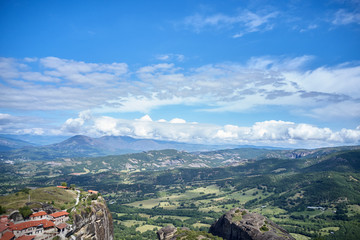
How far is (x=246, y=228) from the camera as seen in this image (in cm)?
10950

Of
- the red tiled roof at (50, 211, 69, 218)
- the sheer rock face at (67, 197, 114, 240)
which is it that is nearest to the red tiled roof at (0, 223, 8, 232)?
the red tiled roof at (50, 211, 69, 218)

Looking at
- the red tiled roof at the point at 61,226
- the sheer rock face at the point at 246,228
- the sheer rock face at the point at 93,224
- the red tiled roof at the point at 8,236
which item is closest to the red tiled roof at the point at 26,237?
the red tiled roof at the point at 8,236

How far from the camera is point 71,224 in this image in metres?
97.6

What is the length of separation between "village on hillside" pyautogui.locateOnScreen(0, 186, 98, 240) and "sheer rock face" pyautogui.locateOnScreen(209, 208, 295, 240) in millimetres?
79149

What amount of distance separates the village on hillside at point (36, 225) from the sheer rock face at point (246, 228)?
260 ft

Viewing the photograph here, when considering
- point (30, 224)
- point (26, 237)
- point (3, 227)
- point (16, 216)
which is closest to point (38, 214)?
point (16, 216)

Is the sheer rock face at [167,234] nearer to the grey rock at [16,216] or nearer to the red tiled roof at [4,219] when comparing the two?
the grey rock at [16,216]

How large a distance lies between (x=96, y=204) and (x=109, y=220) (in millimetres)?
15849

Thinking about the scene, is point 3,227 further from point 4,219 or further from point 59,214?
point 59,214

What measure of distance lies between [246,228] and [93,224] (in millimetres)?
76128

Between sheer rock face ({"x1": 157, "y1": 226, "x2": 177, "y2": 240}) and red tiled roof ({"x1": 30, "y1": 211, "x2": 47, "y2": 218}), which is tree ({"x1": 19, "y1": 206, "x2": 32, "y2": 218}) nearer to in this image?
red tiled roof ({"x1": 30, "y1": 211, "x2": 47, "y2": 218})

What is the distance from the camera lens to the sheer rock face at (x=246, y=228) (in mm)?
100700

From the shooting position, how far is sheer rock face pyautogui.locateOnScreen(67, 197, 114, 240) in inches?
3981

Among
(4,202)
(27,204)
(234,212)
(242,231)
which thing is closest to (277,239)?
(242,231)
